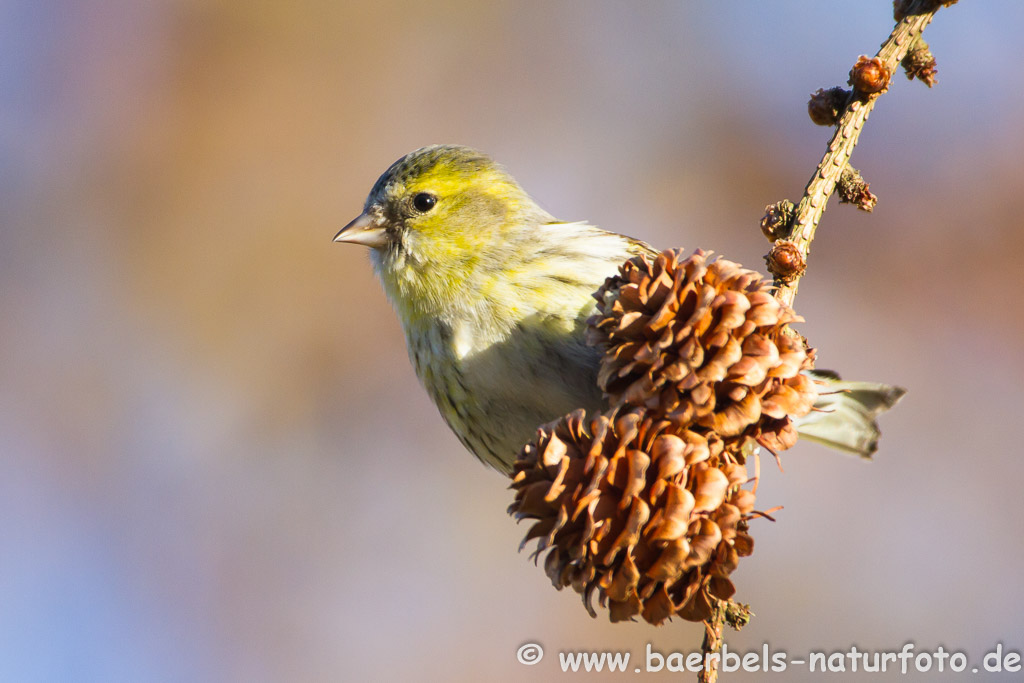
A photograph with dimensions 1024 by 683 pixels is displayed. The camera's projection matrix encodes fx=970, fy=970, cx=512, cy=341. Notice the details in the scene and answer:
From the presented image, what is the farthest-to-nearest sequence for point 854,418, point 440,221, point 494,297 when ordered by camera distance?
point 854,418 < point 440,221 < point 494,297

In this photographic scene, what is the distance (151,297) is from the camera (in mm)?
3432

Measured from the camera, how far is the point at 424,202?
7.27 feet

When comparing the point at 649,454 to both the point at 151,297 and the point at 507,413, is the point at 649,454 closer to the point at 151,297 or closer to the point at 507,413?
the point at 507,413

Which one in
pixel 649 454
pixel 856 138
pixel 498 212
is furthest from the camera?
pixel 498 212

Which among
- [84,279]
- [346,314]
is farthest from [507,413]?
[84,279]

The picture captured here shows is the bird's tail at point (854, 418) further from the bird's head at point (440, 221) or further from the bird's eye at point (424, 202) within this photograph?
the bird's eye at point (424, 202)

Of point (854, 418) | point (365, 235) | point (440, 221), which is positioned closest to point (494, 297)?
point (440, 221)

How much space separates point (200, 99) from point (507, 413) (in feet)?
6.74

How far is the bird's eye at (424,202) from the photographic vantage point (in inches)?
87.0

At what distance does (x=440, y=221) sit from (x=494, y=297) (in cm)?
30

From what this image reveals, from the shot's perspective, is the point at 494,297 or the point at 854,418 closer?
the point at 494,297

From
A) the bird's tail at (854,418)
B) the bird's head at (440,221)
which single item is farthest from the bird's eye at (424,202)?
the bird's tail at (854,418)

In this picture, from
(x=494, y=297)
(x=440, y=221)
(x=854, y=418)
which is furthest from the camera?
(x=854, y=418)

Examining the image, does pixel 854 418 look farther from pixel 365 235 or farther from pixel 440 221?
pixel 365 235
